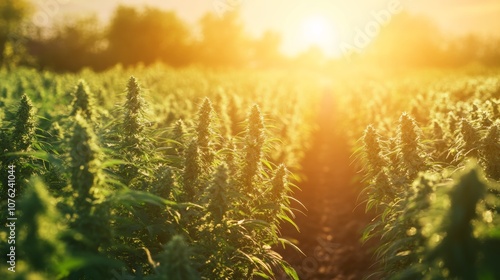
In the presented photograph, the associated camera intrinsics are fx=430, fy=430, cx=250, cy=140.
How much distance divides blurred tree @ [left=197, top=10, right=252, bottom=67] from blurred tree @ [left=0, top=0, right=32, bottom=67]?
2860 centimetres

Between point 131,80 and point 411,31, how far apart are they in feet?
445

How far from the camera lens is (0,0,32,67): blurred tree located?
57.2 metres

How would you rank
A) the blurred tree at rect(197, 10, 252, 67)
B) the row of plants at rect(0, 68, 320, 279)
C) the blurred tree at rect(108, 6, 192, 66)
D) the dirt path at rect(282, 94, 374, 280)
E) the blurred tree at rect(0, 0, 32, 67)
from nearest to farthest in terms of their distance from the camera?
the row of plants at rect(0, 68, 320, 279)
the dirt path at rect(282, 94, 374, 280)
the blurred tree at rect(0, 0, 32, 67)
the blurred tree at rect(108, 6, 192, 66)
the blurred tree at rect(197, 10, 252, 67)

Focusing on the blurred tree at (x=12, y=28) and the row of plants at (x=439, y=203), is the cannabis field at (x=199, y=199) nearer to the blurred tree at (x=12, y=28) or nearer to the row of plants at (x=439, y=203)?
the row of plants at (x=439, y=203)

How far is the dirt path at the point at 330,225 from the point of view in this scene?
803 centimetres

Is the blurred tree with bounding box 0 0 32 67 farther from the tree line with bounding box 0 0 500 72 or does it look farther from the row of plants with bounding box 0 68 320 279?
the row of plants with bounding box 0 68 320 279

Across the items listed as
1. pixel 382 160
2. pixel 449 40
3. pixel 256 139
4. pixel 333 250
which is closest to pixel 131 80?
pixel 256 139

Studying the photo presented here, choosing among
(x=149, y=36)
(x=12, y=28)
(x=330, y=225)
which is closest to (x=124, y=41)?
(x=149, y=36)

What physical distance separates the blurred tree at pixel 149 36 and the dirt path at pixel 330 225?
2349 inches

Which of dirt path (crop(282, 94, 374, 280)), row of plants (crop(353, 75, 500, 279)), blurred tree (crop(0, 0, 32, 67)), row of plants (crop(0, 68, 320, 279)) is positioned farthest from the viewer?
blurred tree (crop(0, 0, 32, 67))

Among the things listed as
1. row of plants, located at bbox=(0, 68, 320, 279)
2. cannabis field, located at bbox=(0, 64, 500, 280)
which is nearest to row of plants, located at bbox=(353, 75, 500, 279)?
cannabis field, located at bbox=(0, 64, 500, 280)

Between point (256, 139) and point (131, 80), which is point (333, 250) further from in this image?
point (131, 80)

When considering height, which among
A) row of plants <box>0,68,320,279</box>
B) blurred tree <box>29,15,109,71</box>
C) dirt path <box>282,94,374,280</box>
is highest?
blurred tree <box>29,15,109,71</box>

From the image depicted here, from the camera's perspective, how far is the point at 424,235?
3244 mm
